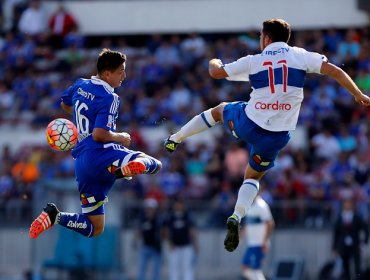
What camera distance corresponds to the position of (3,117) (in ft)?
98.1

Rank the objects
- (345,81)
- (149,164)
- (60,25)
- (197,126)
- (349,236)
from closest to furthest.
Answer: (345,81) → (149,164) → (197,126) → (349,236) → (60,25)

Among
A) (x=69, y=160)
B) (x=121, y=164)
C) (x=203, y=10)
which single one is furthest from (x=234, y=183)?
(x=121, y=164)

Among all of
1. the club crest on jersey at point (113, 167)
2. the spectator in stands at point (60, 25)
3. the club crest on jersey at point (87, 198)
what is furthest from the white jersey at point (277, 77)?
the spectator in stands at point (60, 25)

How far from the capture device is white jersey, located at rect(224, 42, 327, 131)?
13703 millimetres

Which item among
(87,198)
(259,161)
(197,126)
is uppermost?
(197,126)

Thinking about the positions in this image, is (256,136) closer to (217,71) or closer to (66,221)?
(217,71)

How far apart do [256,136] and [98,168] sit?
1.95 m

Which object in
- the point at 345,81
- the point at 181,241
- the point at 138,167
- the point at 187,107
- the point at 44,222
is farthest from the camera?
the point at 187,107

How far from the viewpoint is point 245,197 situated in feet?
47.5

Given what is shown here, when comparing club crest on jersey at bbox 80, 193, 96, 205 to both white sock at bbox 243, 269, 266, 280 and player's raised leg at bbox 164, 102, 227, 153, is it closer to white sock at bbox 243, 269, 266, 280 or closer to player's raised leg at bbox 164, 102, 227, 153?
player's raised leg at bbox 164, 102, 227, 153

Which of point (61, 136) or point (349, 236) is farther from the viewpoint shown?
point (349, 236)

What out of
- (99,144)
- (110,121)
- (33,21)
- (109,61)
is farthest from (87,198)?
(33,21)

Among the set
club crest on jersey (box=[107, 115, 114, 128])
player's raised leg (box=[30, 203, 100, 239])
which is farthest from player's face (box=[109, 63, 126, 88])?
player's raised leg (box=[30, 203, 100, 239])

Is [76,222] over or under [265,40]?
under
